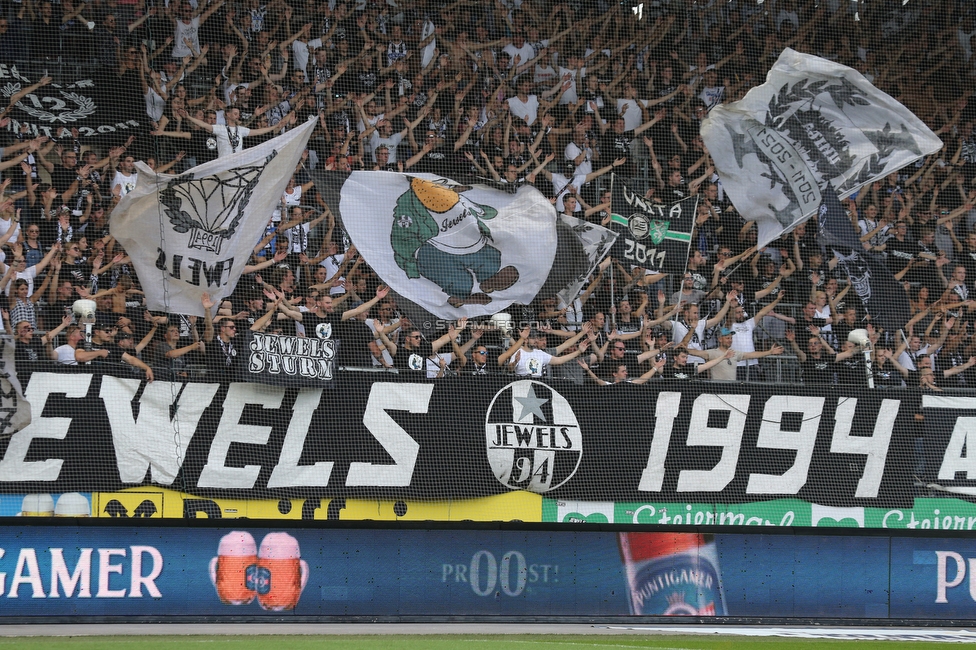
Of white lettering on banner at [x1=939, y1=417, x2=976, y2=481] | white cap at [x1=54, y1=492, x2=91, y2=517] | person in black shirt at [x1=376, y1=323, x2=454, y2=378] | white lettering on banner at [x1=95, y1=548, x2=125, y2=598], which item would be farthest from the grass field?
person in black shirt at [x1=376, y1=323, x2=454, y2=378]

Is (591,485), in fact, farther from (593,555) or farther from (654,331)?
(654,331)

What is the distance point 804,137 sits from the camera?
38.8 feet

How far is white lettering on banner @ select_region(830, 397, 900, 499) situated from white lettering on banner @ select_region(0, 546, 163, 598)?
7.97 metres

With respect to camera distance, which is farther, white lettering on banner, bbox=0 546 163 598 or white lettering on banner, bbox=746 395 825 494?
white lettering on banner, bbox=746 395 825 494

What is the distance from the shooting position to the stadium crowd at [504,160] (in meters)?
12.4

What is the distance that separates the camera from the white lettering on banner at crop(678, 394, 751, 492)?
41.9 feet

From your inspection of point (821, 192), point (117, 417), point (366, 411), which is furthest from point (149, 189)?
point (821, 192)

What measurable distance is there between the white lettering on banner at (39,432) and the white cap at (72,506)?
0.24 m

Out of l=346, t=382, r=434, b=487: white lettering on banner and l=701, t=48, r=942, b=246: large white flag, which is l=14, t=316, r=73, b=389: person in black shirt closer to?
l=346, t=382, r=434, b=487: white lettering on banner

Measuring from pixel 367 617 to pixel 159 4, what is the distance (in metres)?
8.42

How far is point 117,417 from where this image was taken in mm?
11547

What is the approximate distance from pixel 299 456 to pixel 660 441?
4139 millimetres


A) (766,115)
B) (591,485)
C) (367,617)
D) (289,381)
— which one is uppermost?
(766,115)

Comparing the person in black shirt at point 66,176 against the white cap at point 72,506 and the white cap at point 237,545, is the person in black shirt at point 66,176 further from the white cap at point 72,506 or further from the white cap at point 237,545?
the white cap at point 237,545
